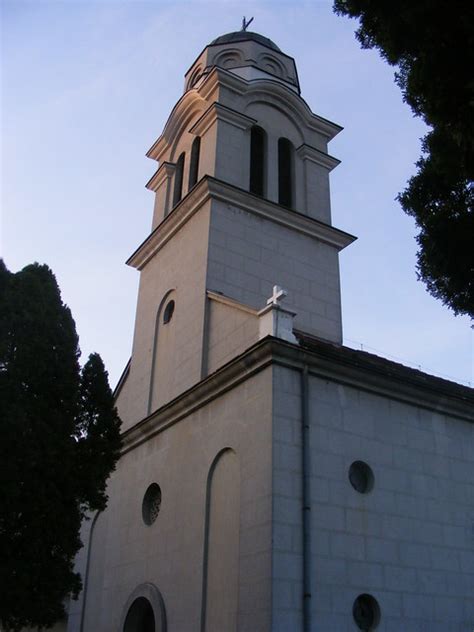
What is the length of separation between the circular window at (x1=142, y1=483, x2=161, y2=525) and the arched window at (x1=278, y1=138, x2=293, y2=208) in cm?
1023

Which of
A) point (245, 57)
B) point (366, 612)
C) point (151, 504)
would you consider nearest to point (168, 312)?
point (151, 504)

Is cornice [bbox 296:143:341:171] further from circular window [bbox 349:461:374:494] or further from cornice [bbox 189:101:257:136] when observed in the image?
circular window [bbox 349:461:374:494]

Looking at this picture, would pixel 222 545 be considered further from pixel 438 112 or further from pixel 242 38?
pixel 242 38

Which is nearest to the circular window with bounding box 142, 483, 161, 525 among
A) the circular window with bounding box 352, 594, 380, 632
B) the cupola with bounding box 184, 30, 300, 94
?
the circular window with bounding box 352, 594, 380, 632

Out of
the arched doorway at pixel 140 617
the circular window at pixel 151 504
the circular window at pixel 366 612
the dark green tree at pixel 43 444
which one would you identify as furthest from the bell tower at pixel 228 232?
the circular window at pixel 366 612

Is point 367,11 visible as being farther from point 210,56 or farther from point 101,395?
point 210,56

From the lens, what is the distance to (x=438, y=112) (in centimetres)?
874

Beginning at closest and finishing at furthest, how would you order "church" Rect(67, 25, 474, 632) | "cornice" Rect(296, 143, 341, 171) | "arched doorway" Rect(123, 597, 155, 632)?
"church" Rect(67, 25, 474, 632)
"arched doorway" Rect(123, 597, 155, 632)
"cornice" Rect(296, 143, 341, 171)

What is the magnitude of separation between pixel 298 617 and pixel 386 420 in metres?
4.94

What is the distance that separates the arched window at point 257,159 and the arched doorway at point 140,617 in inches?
490

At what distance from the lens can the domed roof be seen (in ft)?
91.0

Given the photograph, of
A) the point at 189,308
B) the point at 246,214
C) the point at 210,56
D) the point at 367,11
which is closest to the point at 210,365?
the point at 189,308

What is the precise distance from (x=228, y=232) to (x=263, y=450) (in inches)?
327

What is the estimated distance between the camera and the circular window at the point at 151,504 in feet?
58.5
